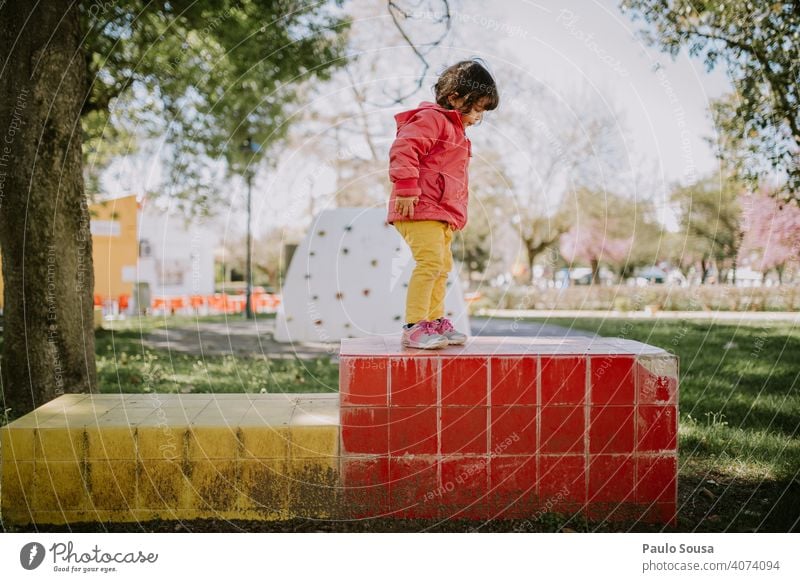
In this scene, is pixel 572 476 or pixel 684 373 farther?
pixel 684 373

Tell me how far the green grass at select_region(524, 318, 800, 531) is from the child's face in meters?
2.25

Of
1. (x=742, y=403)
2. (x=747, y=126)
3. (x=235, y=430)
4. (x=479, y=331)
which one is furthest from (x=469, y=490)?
(x=479, y=331)

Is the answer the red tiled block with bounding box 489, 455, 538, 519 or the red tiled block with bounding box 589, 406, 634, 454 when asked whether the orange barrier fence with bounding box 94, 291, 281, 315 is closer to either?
the red tiled block with bounding box 489, 455, 538, 519

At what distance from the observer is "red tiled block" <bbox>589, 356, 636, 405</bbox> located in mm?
3061

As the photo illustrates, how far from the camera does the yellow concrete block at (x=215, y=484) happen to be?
3127 mm

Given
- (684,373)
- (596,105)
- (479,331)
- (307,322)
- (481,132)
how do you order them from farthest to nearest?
(481,132) → (596,105) → (479,331) → (307,322) → (684,373)

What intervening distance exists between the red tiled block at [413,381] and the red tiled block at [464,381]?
5 centimetres

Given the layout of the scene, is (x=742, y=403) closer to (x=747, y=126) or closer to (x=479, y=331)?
(x=747, y=126)

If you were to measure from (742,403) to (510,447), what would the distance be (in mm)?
3422

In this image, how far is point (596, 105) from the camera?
15.4 metres

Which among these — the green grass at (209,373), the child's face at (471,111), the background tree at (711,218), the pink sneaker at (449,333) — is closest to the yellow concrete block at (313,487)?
the pink sneaker at (449,333)

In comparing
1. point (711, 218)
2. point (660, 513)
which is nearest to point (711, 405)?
point (660, 513)

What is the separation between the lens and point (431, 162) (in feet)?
11.6
